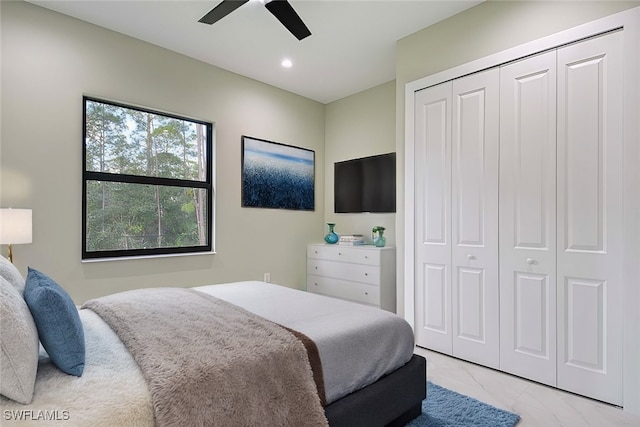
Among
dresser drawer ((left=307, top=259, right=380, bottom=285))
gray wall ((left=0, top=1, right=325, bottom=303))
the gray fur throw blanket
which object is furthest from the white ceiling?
the gray fur throw blanket

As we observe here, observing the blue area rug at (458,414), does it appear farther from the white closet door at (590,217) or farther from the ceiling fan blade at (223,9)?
the ceiling fan blade at (223,9)

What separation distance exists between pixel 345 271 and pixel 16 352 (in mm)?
3249

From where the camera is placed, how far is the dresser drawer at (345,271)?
366cm

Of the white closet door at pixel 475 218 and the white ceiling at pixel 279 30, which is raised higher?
the white ceiling at pixel 279 30

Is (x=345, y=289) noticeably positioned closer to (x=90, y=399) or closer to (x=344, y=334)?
(x=344, y=334)

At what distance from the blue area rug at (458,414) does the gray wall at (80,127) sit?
2.49m

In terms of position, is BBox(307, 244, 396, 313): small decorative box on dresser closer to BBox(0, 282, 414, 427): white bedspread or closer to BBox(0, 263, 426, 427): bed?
BBox(0, 282, 414, 427): white bedspread

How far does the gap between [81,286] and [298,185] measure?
2606 mm

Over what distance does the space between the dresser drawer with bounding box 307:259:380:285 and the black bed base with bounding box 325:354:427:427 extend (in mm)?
1741

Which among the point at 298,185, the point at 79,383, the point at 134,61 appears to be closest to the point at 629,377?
the point at 79,383

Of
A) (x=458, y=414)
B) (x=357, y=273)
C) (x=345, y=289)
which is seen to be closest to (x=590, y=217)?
(x=458, y=414)

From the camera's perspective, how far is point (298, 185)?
4562mm

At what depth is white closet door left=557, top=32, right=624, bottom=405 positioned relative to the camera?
2.04 m

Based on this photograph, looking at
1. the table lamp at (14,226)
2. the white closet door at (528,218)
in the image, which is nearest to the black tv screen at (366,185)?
the white closet door at (528,218)
